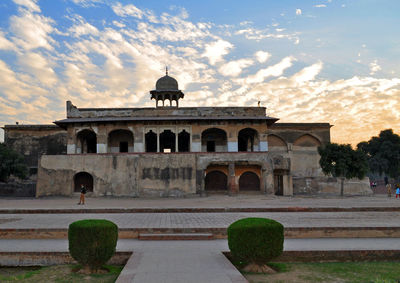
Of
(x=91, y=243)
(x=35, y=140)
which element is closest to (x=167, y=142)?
(x=35, y=140)

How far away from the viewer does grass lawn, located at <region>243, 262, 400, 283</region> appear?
6.01 metres

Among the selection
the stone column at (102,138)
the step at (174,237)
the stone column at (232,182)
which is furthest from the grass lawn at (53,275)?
the stone column at (102,138)

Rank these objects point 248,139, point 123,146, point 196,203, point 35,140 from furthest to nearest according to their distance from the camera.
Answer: point 35,140 < point 248,139 < point 123,146 < point 196,203

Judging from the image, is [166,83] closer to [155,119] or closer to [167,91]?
[167,91]

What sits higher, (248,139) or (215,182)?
(248,139)

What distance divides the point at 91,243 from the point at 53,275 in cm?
115

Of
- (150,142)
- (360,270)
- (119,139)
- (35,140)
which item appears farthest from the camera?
(35,140)

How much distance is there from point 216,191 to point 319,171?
53.9ft

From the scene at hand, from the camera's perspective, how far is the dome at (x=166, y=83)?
33.3 m

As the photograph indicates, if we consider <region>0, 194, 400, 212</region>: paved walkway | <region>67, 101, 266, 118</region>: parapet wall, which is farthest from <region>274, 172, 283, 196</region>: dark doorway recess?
<region>67, 101, 266, 118</region>: parapet wall

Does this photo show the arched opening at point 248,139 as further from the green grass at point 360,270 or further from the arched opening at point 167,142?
the green grass at point 360,270

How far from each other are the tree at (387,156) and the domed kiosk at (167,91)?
2864cm

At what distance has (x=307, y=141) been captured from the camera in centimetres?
3862

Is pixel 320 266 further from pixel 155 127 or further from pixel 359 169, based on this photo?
pixel 359 169
